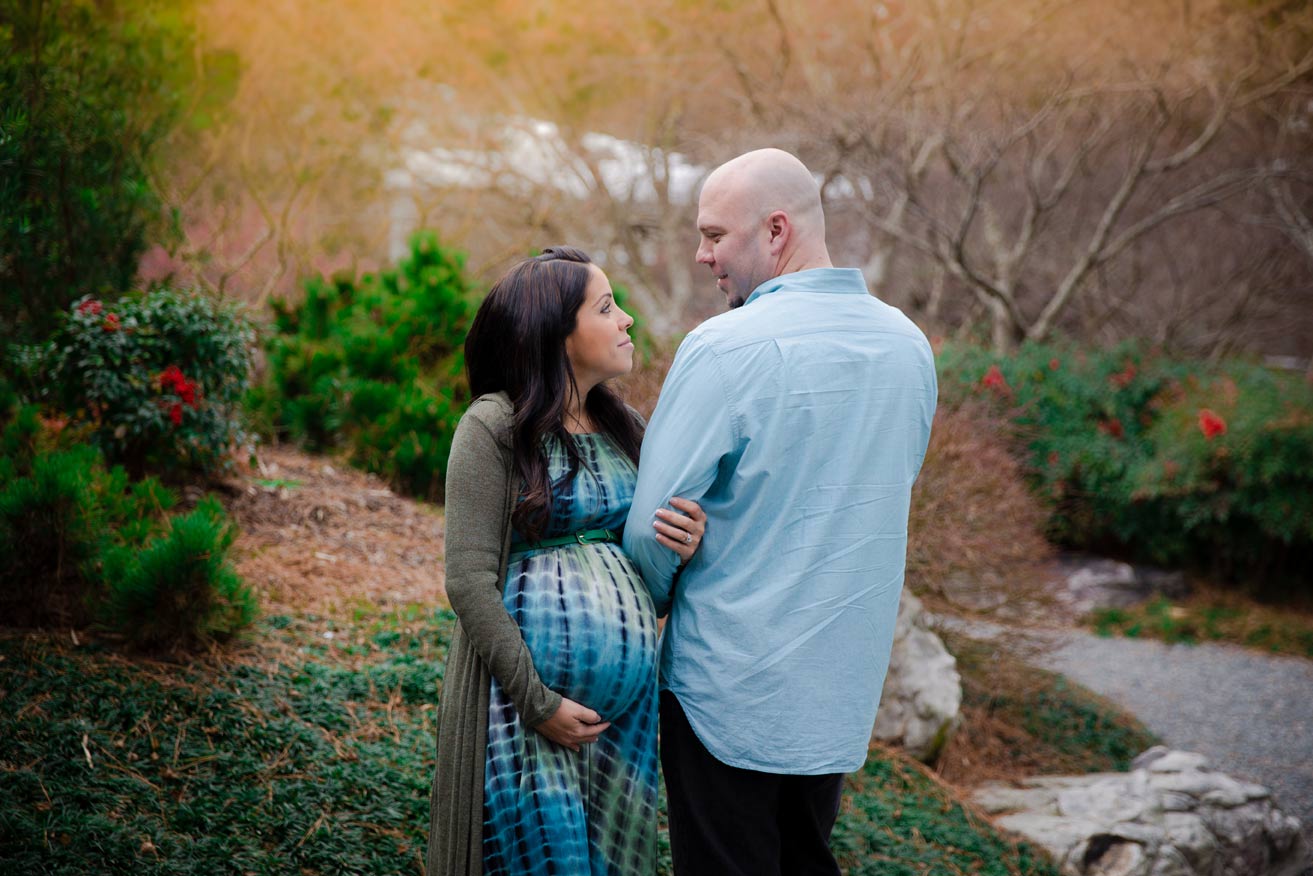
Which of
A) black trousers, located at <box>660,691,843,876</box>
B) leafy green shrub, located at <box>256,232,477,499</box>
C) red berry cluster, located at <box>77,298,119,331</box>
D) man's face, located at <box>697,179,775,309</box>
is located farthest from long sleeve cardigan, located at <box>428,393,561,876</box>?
leafy green shrub, located at <box>256,232,477,499</box>

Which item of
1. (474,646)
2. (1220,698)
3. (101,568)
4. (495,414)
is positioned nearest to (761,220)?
(495,414)

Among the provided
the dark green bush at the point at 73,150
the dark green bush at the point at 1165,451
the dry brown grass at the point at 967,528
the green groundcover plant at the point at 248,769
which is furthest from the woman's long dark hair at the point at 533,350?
the dark green bush at the point at 1165,451

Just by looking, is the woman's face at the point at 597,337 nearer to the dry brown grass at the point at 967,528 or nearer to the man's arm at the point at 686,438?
the man's arm at the point at 686,438

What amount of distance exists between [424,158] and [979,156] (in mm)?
6759

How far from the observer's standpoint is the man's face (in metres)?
2.04

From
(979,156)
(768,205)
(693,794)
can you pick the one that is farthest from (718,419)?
(979,156)

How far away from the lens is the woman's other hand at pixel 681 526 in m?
1.91

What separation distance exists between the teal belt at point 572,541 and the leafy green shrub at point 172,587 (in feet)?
5.63

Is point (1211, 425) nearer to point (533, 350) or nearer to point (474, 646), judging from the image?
point (533, 350)

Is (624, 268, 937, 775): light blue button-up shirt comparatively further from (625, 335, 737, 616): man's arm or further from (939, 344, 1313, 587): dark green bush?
(939, 344, 1313, 587): dark green bush

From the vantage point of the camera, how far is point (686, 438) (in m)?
1.92

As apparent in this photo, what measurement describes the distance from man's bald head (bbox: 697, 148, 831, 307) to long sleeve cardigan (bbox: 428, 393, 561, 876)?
1.93 ft

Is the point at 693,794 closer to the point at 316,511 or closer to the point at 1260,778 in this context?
the point at 316,511

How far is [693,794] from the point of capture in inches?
79.9
